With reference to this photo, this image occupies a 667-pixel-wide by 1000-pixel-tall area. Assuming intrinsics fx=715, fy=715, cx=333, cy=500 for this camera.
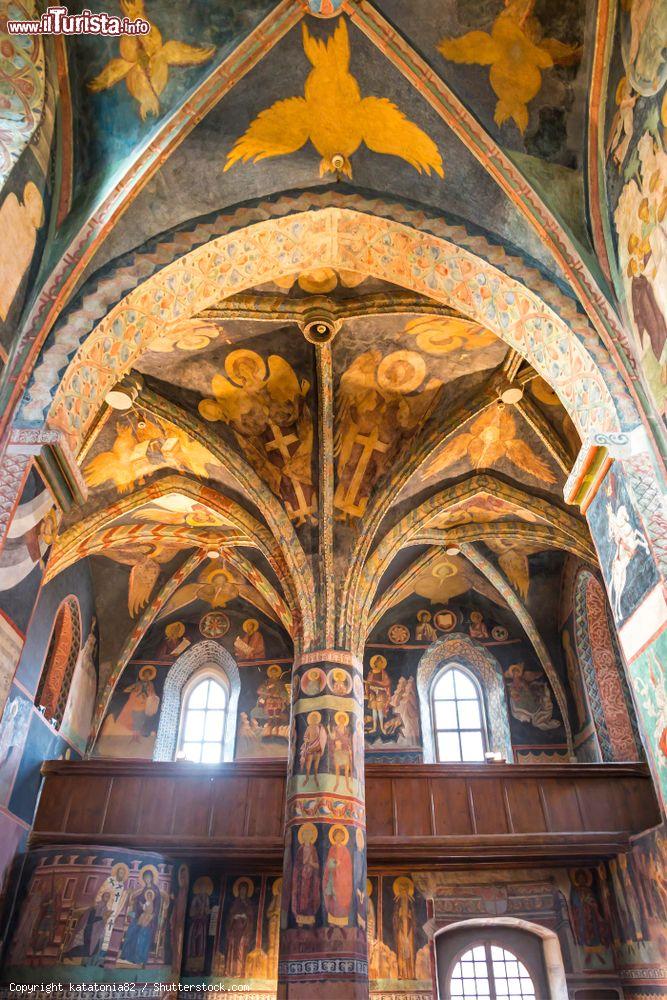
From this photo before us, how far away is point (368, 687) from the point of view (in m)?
16.4

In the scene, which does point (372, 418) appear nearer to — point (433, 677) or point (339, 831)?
point (339, 831)

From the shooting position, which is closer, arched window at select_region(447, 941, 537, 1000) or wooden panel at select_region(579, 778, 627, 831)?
wooden panel at select_region(579, 778, 627, 831)

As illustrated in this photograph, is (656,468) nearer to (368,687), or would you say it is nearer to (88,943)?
(88,943)

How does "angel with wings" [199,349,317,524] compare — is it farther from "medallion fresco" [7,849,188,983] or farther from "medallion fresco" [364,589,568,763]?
"medallion fresco" [7,849,188,983]

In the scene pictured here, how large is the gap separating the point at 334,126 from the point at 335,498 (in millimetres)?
6005

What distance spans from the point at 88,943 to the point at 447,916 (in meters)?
6.39

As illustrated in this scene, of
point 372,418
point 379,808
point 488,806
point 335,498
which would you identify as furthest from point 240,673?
point 372,418

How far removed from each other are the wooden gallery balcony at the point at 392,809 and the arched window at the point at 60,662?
118cm

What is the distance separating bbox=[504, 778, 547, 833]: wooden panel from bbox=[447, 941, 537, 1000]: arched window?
3021mm

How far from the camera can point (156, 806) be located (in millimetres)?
12836

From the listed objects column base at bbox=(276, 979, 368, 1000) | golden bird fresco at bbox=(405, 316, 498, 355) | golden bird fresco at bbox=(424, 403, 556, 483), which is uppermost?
golden bird fresco at bbox=(405, 316, 498, 355)

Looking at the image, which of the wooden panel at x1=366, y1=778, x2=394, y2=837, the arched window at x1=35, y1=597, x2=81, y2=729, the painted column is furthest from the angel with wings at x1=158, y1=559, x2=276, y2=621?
the painted column

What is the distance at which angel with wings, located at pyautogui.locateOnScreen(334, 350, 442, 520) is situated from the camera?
11.9 meters

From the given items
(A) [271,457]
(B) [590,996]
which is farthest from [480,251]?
(B) [590,996]
